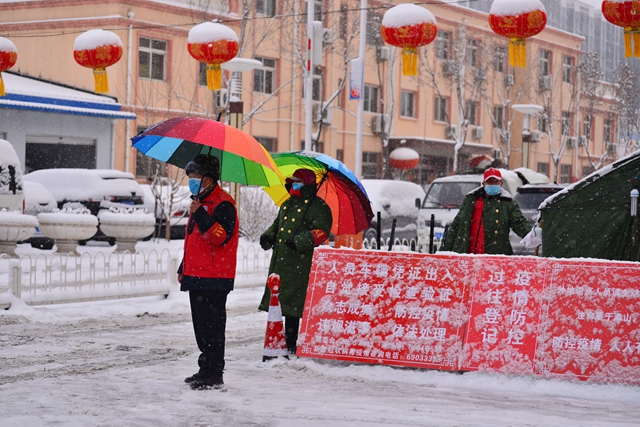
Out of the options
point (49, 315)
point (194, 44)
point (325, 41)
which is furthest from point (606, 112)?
point (49, 315)

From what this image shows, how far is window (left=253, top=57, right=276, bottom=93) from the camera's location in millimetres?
35406

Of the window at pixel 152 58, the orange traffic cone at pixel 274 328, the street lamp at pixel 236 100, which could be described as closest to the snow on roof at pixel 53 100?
the window at pixel 152 58

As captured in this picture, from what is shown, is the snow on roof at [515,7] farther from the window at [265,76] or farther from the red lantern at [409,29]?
the window at [265,76]

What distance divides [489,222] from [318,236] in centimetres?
214

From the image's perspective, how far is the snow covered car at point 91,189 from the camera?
19473mm

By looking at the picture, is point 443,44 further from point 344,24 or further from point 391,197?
point 391,197

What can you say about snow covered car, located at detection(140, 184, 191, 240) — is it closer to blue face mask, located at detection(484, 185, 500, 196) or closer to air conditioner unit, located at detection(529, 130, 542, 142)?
blue face mask, located at detection(484, 185, 500, 196)

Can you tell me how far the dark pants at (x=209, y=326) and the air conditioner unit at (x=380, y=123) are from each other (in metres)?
32.8

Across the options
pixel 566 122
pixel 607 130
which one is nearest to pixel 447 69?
pixel 566 122

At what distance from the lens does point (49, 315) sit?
11500mm

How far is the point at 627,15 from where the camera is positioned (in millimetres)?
11445

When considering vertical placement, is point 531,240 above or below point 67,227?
above

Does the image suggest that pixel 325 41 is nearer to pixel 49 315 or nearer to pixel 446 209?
pixel 446 209

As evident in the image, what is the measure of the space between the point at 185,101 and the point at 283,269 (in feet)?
78.0
